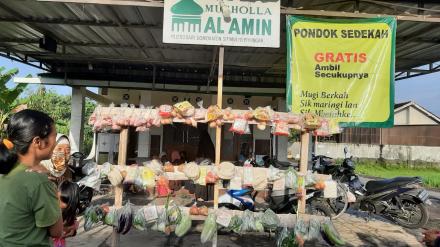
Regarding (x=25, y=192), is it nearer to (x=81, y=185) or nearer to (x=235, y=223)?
(x=235, y=223)

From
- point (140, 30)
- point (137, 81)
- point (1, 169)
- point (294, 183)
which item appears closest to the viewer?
point (1, 169)

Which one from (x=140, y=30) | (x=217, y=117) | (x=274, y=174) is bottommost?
(x=274, y=174)

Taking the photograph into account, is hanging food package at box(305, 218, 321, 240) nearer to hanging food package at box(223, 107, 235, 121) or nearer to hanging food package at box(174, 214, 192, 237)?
hanging food package at box(174, 214, 192, 237)

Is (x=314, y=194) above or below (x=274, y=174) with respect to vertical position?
below

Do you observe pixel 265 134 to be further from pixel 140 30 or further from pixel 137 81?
pixel 140 30

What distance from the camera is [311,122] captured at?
4.32 m

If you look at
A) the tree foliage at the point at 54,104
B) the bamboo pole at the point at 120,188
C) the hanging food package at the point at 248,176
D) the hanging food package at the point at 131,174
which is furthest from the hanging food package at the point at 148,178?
the tree foliage at the point at 54,104

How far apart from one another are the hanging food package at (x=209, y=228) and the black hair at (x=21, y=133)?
2512 mm

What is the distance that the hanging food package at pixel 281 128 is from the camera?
4340 millimetres

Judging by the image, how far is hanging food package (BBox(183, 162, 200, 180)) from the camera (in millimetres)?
4156

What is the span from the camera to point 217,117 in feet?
14.0

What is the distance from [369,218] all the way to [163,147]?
6717 millimetres

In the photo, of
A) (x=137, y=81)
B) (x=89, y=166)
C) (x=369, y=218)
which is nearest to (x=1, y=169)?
(x=89, y=166)

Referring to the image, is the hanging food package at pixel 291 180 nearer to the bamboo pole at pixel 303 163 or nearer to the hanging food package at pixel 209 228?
the bamboo pole at pixel 303 163
